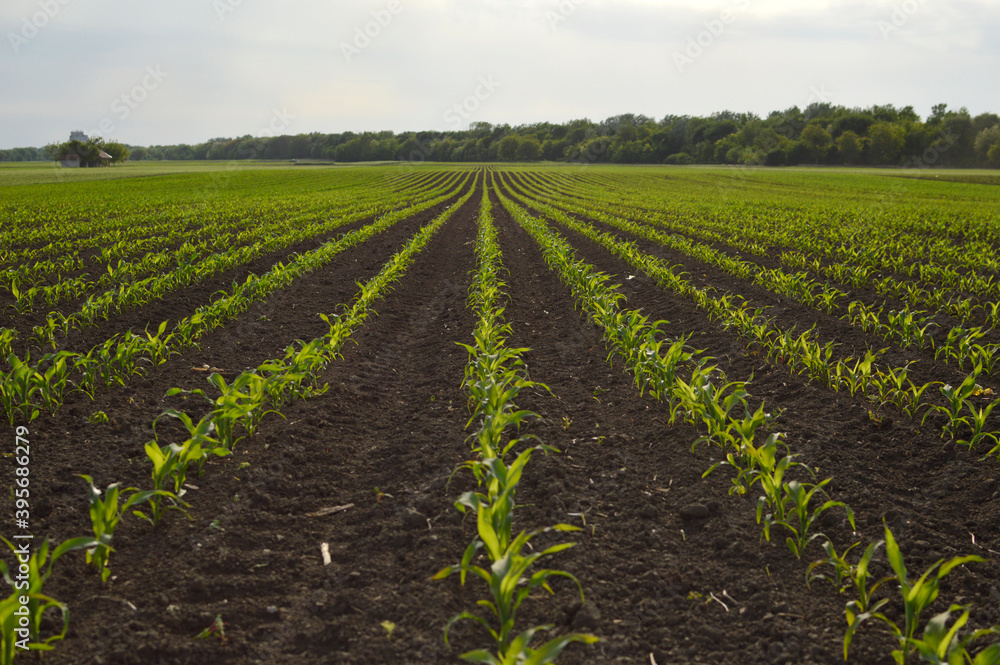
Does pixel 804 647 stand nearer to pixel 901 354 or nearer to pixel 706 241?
pixel 901 354

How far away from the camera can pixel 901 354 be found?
6.26m

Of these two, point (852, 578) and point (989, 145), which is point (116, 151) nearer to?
point (852, 578)

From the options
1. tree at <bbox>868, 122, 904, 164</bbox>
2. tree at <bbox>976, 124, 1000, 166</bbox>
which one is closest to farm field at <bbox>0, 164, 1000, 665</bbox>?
tree at <bbox>868, 122, 904, 164</bbox>

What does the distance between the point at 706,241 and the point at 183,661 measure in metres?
15.0

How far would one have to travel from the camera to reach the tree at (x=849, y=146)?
78.8m

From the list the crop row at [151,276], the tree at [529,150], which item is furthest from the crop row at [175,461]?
the tree at [529,150]

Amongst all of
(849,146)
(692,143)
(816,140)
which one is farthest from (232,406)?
(692,143)

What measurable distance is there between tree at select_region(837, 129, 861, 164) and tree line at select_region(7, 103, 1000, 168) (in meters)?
0.14

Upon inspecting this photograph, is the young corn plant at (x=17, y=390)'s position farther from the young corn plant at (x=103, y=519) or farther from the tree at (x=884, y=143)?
the tree at (x=884, y=143)

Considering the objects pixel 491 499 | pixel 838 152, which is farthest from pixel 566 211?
pixel 838 152

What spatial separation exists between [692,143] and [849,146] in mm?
26524

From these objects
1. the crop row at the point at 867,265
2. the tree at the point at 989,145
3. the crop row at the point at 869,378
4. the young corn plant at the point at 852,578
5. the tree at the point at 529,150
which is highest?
the tree at the point at 529,150

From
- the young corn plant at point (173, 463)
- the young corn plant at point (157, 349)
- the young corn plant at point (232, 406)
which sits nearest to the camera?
the young corn plant at point (173, 463)

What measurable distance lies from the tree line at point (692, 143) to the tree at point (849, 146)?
0.45 ft
